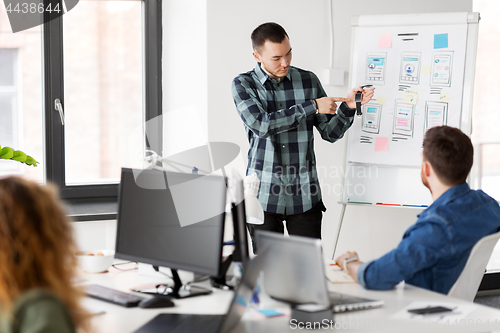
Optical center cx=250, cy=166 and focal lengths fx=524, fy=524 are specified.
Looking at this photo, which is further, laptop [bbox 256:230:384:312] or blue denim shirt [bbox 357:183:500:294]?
blue denim shirt [bbox 357:183:500:294]

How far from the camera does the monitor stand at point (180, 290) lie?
1.63 metres

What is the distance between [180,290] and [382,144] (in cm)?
174

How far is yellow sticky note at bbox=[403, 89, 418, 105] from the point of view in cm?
297

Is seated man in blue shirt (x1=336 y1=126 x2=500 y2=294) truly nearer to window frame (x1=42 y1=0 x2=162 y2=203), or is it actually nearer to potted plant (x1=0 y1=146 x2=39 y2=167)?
potted plant (x1=0 y1=146 x2=39 y2=167)

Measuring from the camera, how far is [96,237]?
2.98 meters

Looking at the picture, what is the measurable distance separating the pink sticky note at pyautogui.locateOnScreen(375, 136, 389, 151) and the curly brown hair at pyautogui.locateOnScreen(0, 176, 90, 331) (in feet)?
7.65

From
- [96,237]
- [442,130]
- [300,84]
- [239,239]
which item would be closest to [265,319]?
[239,239]

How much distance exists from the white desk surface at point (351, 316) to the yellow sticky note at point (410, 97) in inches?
60.3

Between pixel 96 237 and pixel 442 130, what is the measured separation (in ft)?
6.62

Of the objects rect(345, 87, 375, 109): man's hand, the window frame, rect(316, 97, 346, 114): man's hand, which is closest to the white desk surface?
rect(316, 97, 346, 114): man's hand

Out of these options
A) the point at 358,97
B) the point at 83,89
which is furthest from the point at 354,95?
the point at 83,89

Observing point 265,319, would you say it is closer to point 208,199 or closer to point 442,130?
point 208,199

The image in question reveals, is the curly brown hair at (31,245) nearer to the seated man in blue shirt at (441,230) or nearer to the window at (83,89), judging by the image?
the seated man in blue shirt at (441,230)

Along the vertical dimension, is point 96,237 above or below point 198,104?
below
